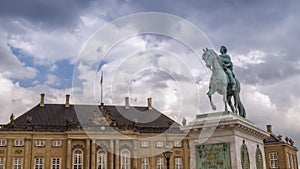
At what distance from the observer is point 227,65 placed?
47.4ft

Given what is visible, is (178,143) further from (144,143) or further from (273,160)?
(273,160)

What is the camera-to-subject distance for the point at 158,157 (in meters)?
61.5

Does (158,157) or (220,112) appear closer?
(220,112)

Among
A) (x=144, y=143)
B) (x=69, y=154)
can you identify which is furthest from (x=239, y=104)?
(x=144, y=143)

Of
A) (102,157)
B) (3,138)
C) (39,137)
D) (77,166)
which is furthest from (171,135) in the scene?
(3,138)

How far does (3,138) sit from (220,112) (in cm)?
4883

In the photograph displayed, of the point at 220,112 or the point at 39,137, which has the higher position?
the point at 39,137

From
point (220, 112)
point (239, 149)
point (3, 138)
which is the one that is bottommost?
point (239, 149)

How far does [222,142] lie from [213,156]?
1.78 ft

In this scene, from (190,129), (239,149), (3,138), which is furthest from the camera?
(3,138)

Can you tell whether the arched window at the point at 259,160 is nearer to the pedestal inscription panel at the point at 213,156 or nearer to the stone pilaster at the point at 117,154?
the pedestal inscription panel at the point at 213,156

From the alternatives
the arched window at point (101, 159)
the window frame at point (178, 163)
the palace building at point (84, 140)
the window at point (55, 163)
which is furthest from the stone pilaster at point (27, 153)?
the window frame at point (178, 163)

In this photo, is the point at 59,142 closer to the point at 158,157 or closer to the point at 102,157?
the point at 102,157

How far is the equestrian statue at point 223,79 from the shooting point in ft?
44.6
